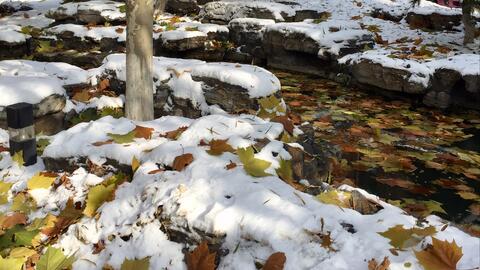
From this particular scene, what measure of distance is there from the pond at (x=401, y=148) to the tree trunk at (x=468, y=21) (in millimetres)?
2497

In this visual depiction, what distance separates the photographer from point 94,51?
9.64m

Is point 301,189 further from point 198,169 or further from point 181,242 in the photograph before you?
point 181,242

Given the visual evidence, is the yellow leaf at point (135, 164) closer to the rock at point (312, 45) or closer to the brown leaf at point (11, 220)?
the brown leaf at point (11, 220)

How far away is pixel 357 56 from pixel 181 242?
262 inches

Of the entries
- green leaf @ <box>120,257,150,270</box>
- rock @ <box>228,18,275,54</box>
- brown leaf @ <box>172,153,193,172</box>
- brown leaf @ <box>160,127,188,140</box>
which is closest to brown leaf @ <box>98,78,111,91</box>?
brown leaf @ <box>160,127,188,140</box>

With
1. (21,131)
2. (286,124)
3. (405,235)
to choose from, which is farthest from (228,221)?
(21,131)

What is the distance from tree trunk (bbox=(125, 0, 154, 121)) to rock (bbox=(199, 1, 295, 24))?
→ 7878 millimetres

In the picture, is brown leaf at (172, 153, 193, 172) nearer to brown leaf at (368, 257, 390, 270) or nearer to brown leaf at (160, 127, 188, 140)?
brown leaf at (160, 127, 188, 140)

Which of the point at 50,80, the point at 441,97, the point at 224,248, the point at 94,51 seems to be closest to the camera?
the point at 224,248

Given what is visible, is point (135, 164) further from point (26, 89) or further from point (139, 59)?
point (26, 89)

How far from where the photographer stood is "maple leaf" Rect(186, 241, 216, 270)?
2135 mm

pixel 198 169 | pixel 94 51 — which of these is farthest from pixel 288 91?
pixel 198 169

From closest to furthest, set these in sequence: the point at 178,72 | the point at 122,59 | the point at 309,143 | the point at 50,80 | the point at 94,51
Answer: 1. the point at 309,143
2. the point at 50,80
3. the point at 178,72
4. the point at 122,59
5. the point at 94,51

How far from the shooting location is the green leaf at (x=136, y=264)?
2.23 metres
